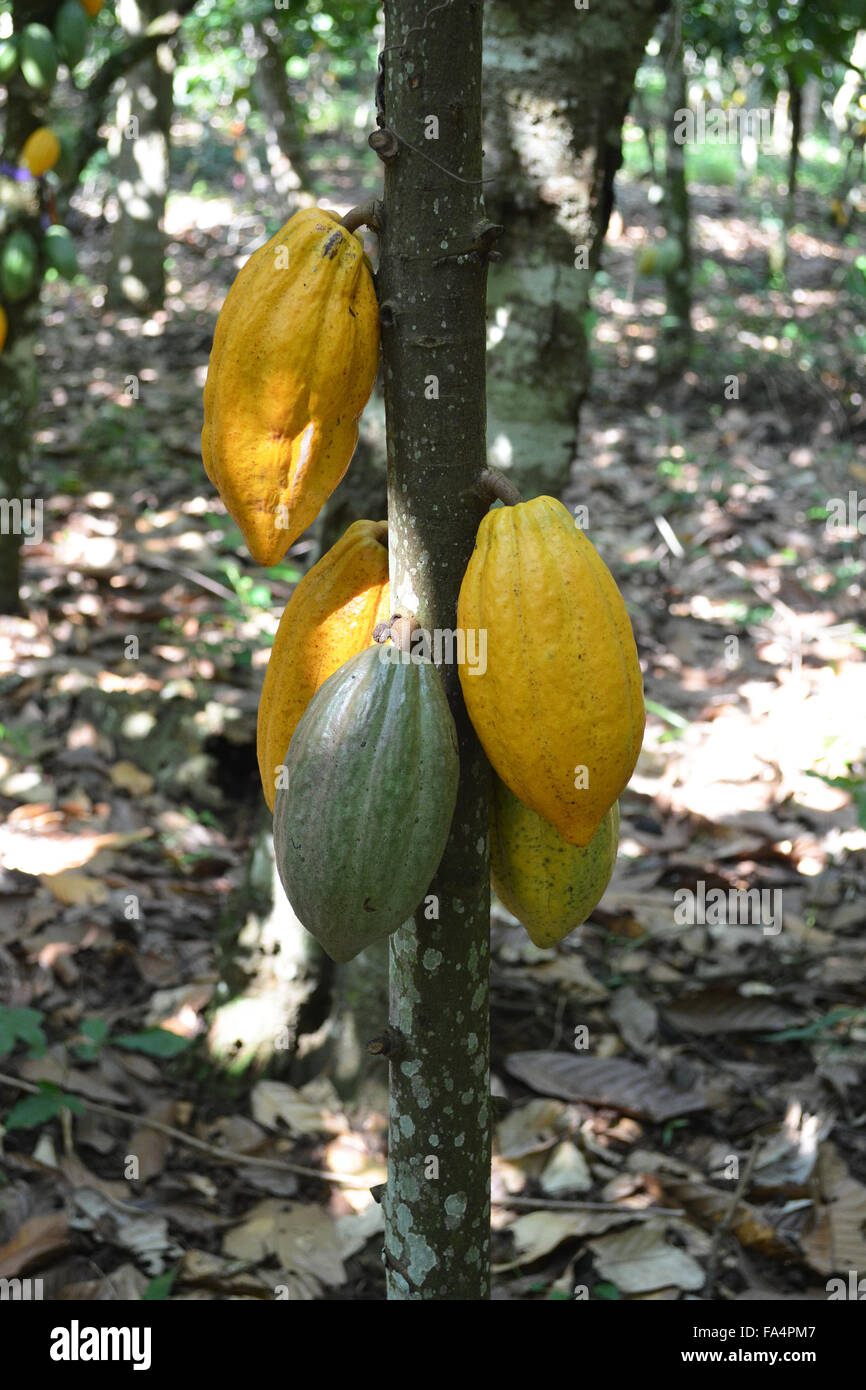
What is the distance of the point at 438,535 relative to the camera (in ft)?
3.10

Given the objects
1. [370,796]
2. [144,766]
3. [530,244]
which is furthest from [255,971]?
[370,796]

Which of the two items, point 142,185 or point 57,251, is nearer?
point 57,251

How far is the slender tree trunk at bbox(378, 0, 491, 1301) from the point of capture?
894 millimetres

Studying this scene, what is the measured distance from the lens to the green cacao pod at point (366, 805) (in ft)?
2.76

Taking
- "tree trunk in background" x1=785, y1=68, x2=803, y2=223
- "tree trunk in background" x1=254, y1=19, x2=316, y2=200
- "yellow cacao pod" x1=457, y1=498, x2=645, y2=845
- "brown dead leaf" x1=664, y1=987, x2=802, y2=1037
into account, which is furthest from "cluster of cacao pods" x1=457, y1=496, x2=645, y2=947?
"tree trunk in background" x1=254, y1=19, x2=316, y2=200

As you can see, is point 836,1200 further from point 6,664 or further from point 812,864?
point 6,664

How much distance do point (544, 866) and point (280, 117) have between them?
613 cm

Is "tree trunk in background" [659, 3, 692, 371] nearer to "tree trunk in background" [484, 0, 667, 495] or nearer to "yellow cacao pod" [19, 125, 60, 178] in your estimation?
"yellow cacao pod" [19, 125, 60, 178]

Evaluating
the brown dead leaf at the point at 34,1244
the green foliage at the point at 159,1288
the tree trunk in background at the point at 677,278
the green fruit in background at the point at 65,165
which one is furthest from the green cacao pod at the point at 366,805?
the tree trunk in background at the point at 677,278

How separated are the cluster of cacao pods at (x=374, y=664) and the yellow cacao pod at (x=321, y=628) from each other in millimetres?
49

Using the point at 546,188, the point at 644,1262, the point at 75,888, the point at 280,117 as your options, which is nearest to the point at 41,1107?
the point at 75,888

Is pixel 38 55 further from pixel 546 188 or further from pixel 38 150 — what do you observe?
pixel 546 188

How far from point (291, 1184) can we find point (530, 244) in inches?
61.3
